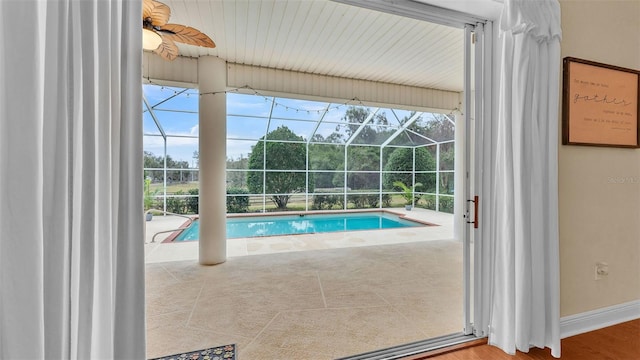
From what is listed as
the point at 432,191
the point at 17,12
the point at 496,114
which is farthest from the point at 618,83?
the point at 432,191

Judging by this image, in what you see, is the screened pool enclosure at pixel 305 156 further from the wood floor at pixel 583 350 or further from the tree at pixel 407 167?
the wood floor at pixel 583 350

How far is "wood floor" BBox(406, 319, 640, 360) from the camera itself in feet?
5.63

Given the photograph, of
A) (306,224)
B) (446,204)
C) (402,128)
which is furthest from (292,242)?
(446,204)

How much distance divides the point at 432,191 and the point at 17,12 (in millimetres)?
10032

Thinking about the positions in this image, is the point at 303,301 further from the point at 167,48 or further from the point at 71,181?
the point at 167,48

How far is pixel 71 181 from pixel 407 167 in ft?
32.6

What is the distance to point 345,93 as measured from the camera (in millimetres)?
4898

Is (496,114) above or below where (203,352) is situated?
above

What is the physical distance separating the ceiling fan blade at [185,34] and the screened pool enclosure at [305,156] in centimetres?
422

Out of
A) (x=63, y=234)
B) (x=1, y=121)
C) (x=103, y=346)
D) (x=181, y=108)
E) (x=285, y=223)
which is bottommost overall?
(x=285, y=223)

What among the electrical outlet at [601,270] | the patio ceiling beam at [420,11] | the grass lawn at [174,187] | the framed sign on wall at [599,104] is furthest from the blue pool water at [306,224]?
the patio ceiling beam at [420,11]

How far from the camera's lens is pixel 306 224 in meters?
8.16

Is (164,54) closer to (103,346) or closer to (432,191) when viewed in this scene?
(103,346)

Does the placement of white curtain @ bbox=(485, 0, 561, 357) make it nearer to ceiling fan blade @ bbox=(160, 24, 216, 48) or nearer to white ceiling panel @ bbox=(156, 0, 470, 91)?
white ceiling panel @ bbox=(156, 0, 470, 91)
